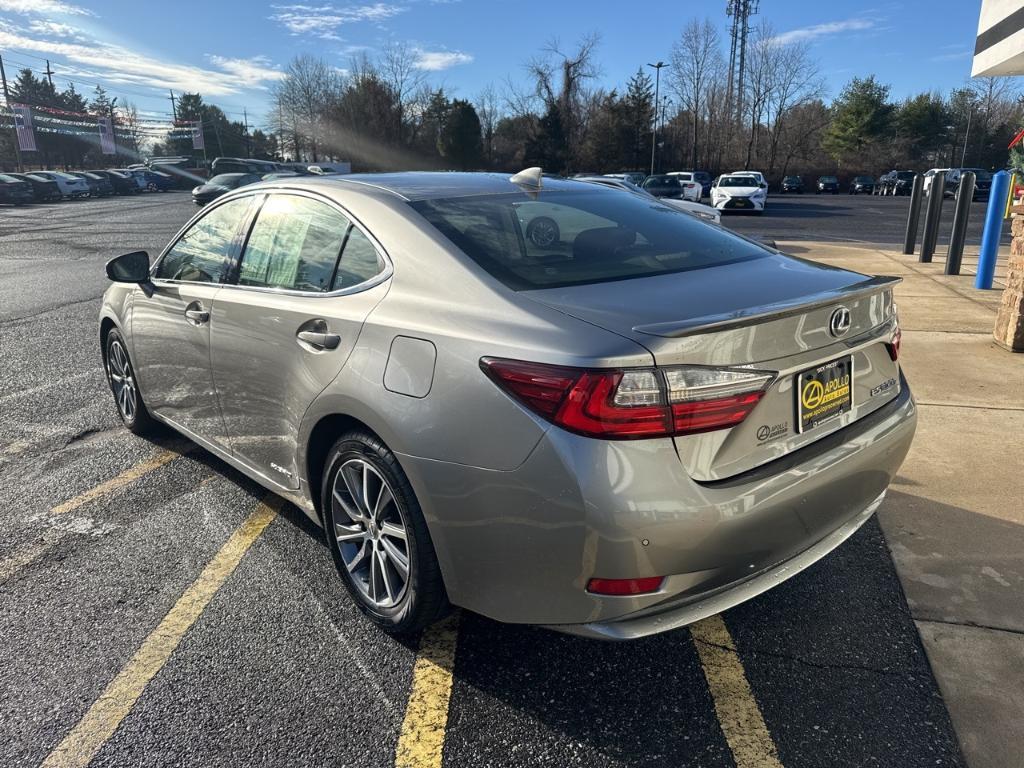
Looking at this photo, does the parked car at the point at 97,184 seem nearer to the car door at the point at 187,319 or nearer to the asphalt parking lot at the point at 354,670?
the car door at the point at 187,319

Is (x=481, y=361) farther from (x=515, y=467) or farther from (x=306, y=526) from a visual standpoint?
(x=306, y=526)

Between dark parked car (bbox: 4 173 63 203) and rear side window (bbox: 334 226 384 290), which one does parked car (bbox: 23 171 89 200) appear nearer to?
dark parked car (bbox: 4 173 63 203)

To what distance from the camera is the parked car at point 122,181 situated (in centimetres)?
4472

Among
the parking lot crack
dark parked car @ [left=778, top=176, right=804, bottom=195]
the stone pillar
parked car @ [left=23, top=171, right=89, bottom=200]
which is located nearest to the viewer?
the parking lot crack

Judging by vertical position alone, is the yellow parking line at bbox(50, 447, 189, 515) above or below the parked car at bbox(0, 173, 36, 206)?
below

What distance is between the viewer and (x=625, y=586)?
1945 mm

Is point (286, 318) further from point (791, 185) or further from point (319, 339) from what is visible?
point (791, 185)

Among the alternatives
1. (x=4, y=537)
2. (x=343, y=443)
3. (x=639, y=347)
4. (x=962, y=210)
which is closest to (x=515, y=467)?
(x=639, y=347)

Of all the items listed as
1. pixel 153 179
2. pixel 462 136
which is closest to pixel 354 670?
pixel 153 179

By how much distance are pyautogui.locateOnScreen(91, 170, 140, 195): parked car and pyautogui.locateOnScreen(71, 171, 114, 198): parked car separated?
31 cm

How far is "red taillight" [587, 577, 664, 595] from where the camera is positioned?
76.4 inches

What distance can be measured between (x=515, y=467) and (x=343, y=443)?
2.74 feet

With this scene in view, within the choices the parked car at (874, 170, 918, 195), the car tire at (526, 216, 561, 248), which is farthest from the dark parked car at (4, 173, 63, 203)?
the parked car at (874, 170, 918, 195)

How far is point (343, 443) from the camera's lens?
2.56m
